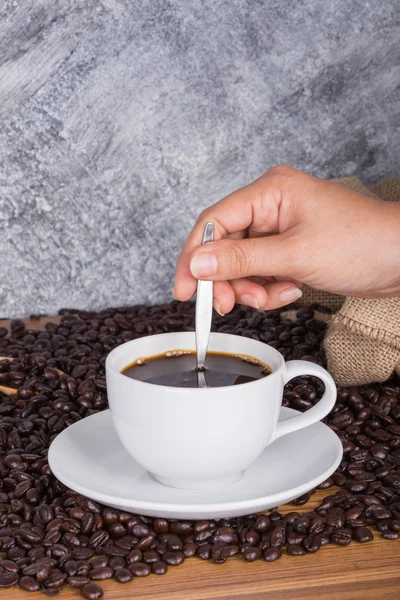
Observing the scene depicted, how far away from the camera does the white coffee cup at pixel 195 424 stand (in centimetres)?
94

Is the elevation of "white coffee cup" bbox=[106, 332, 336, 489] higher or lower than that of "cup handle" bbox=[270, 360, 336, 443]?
higher

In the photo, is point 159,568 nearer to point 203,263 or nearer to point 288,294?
point 203,263

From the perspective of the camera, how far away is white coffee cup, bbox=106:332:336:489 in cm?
94

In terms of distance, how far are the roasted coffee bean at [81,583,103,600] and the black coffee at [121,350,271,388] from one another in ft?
0.85

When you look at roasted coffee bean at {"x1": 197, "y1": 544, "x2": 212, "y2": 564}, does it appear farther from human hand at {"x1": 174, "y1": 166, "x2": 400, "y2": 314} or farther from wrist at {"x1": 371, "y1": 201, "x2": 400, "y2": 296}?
wrist at {"x1": 371, "y1": 201, "x2": 400, "y2": 296}

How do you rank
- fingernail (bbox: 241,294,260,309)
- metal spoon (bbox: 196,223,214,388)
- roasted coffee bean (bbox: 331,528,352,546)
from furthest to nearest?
fingernail (bbox: 241,294,260,309), metal spoon (bbox: 196,223,214,388), roasted coffee bean (bbox: 331,528,352,546)

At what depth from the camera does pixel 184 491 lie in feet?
3.32

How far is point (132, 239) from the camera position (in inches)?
80.0

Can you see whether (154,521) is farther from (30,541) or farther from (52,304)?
(52,304)

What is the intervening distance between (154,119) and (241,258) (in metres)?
0.97

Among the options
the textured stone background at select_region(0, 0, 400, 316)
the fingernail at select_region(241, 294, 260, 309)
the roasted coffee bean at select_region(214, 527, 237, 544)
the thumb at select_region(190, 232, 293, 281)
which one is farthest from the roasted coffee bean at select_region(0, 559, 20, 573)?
the textured stone background at select_region(0, 0, 400, 316)

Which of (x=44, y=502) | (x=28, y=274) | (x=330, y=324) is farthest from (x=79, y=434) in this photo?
(x=28, y=274)

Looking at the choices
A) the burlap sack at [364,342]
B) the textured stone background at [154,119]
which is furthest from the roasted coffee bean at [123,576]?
the textured stone background at [154,119]

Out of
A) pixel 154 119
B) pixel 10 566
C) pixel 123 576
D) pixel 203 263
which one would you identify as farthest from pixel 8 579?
pixel 154 119
